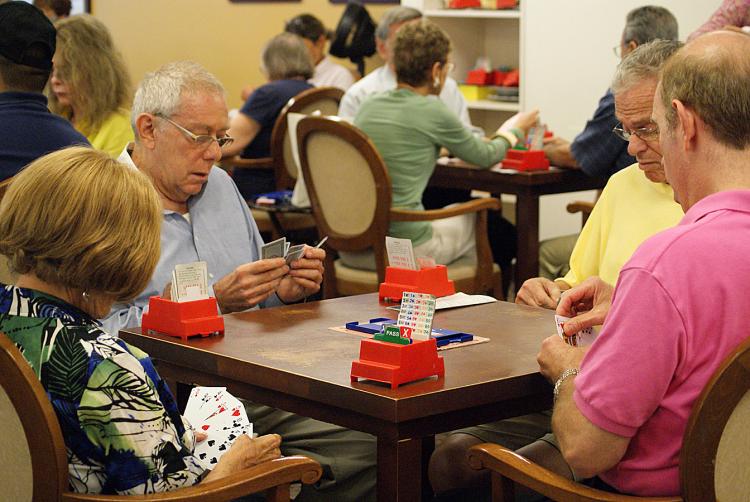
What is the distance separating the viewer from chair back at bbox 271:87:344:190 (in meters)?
5.47

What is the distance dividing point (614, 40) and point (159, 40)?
146 inches

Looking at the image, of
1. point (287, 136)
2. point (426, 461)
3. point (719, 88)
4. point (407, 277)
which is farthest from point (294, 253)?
point (287, 136)

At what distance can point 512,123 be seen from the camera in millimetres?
5090

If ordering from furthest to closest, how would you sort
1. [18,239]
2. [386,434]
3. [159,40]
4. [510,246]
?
[159,40], [510,246], [386,434], [18,239]

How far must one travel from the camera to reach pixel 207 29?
8.57 m

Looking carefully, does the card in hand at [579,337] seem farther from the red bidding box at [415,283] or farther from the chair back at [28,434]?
the chair back at [28,434]

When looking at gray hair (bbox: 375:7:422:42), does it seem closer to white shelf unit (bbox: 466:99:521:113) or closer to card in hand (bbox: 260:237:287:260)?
white shelf unit (bbox: 466:99:521:113)

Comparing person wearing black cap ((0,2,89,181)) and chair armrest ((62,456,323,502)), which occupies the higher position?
person wearing black cap ((0,2,89,181))

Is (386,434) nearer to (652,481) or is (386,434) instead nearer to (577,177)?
(652,481)

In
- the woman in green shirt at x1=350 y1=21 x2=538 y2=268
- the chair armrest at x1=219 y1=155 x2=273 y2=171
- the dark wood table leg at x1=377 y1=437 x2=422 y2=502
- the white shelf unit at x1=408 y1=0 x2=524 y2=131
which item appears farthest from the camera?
the white shelf unit at x1=408 y1=0 x2=524 y2=131

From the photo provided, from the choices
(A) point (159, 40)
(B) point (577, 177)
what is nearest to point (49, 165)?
(B) point (577, 177)

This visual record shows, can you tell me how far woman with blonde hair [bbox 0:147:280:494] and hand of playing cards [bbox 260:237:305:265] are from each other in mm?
982

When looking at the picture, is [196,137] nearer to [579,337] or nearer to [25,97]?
[25,97]

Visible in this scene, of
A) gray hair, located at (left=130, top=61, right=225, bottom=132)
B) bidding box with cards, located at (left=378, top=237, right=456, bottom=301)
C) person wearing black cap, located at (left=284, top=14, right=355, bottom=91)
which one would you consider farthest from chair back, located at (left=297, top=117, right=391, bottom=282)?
person wearing black cap, located at (left=284, top=14, right=355, bottom=91)
